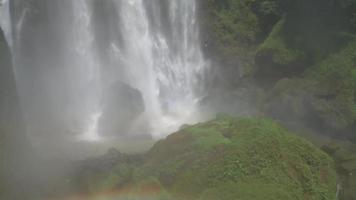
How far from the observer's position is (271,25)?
113ft

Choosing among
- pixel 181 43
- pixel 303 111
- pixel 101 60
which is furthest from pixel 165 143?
pixel 181 43

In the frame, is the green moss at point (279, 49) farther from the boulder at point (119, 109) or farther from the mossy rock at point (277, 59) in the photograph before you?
the boulder at point (119, 109)

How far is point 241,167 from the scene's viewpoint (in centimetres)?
1088

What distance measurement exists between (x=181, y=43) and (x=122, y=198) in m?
26.2

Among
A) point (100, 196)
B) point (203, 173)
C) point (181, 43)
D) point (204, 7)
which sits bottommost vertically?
point (203, 173)

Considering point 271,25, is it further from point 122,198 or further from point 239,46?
point 122,198

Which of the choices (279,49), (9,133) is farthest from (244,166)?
(279,49)

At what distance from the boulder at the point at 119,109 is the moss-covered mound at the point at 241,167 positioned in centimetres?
1545

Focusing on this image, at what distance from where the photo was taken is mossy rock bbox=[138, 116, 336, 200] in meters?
10.5

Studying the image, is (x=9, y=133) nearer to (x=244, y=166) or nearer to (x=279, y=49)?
(x=244, y=166)

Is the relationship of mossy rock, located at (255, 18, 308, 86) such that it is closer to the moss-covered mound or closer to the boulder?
the boulder

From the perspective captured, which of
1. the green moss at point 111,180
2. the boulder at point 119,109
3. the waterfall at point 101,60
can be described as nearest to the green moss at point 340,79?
the waterfall at point 101,60

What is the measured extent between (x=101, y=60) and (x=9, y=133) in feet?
55.4

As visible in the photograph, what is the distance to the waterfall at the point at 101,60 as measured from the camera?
31109 millimetres
